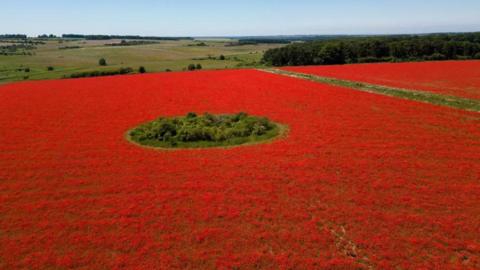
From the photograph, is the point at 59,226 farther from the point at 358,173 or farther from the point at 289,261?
the point at 358,173

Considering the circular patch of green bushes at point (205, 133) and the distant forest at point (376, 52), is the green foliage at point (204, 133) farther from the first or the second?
the distant forest at point (376, 52)

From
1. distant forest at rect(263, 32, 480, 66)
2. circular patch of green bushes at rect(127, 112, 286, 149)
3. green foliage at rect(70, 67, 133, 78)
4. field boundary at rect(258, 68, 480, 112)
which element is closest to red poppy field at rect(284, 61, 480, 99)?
field boundary at rect(258, 68, 480, 112)

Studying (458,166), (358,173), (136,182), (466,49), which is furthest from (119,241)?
(466,49)

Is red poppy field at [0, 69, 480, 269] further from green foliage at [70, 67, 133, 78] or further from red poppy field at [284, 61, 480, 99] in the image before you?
green foliage at [70, 67, 133, 78]

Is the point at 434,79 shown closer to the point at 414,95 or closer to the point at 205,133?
the point at 414,95

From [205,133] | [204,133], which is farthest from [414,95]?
[204,133]

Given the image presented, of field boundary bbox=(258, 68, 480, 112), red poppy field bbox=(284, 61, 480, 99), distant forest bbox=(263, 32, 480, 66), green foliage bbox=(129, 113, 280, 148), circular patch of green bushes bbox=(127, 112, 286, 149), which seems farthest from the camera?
distant forest bbox=(263, 32, 480, 66)
